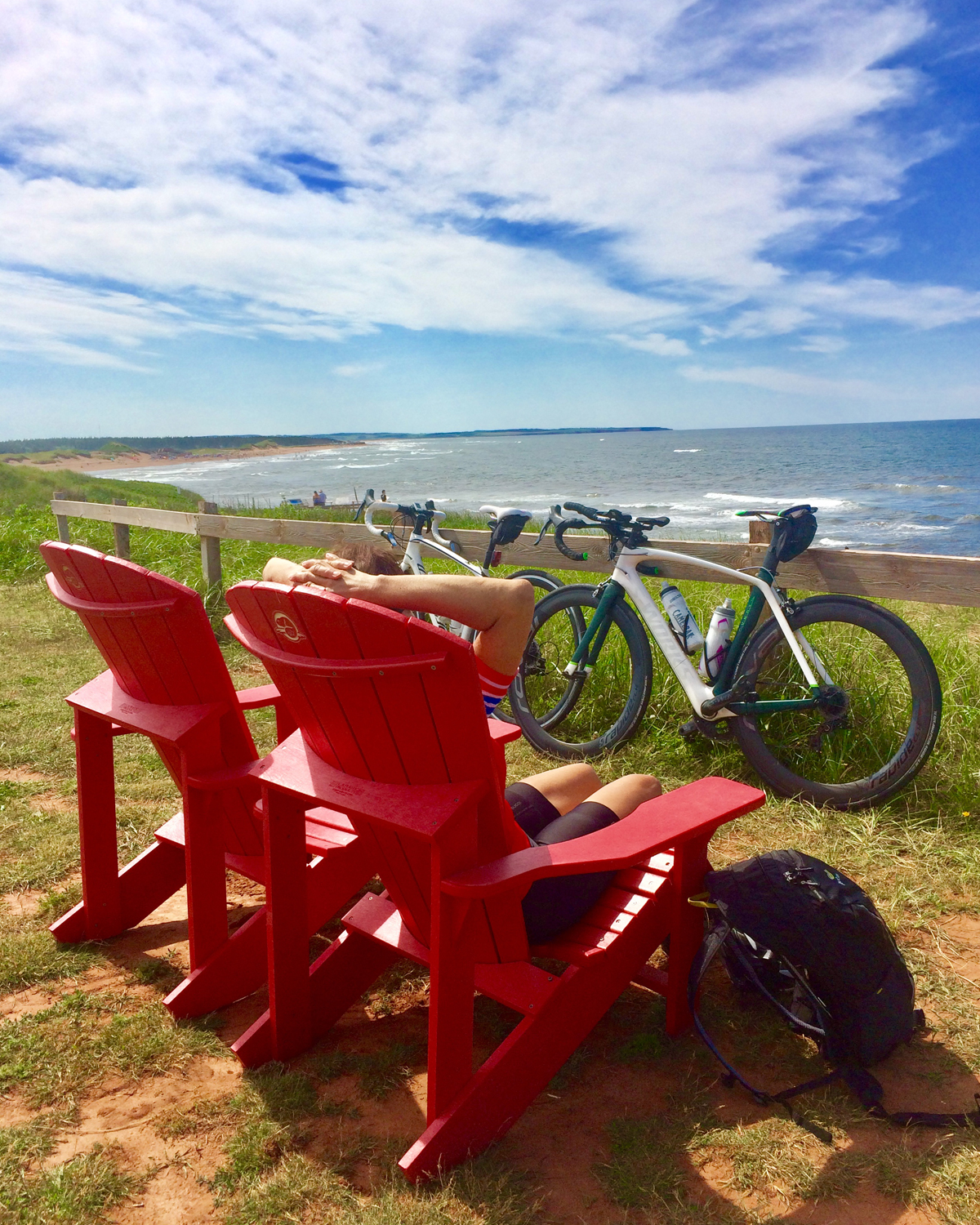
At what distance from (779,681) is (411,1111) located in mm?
2598

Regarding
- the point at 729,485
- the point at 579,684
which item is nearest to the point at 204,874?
the point at 579,684

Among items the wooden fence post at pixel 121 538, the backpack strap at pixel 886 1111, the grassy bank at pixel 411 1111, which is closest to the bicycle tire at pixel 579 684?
the grassy bank at pixel 411 1111

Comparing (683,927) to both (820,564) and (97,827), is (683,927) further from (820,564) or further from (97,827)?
(820,564)

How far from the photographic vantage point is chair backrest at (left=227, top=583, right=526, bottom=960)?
154 centimetres

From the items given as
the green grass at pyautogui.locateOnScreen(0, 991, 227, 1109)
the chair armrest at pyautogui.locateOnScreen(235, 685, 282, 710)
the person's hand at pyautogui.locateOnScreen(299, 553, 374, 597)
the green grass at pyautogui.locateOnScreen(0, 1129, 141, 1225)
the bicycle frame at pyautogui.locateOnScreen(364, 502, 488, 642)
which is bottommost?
the green grass at pyautogui.locateOnScreen(0, 991, 227, 1109)

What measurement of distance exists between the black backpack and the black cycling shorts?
0.32m

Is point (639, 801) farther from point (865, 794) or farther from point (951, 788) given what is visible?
point (951, 788)

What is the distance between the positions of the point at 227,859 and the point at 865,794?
255 cm

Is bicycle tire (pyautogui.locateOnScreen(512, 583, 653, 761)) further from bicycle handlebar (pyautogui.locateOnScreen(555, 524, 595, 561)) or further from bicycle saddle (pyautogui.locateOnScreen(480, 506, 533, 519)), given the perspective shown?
bicycle saddle (pyautogui.locateOnScreen(480, 506, 533, 519))

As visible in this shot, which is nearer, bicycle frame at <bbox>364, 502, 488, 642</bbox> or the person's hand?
the person's hand

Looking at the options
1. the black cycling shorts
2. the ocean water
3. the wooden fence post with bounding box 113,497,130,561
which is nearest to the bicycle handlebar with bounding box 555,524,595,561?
the black cycling shorts

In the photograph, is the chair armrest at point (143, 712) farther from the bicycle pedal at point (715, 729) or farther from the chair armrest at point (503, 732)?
the bicycle pedal at point (715, 729)

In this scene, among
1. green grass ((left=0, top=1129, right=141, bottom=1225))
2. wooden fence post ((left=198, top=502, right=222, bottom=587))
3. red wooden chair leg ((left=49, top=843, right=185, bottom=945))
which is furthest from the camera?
wooden fence post ((left=198, top=502, right=222, bottom=587))

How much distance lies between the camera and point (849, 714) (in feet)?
12.5
